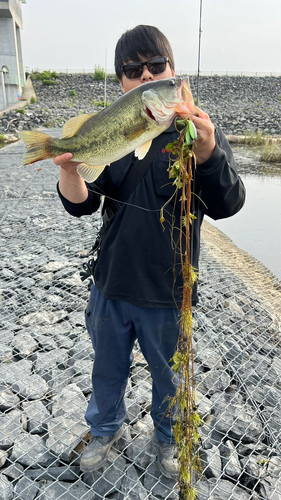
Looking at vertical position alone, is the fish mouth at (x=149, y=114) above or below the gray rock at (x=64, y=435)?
above

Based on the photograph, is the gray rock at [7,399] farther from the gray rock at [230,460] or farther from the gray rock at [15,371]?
the gray rock at [230,460]

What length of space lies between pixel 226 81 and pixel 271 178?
3645 centimetres

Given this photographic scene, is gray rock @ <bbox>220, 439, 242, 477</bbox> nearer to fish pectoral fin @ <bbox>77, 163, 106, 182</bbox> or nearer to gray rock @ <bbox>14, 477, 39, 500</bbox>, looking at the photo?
gray rock @ <bbox>14, 477, 39, 500</bbox>

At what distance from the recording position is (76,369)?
3318mm

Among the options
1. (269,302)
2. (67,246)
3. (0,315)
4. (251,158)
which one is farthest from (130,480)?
(251,158)

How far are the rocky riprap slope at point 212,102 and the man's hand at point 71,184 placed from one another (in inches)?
751

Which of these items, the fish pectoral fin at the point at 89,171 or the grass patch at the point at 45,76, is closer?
the fish pectoral fin at the point at 89,171

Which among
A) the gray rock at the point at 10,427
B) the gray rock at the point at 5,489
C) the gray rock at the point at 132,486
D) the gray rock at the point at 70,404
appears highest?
the gray rock at the point at 5,489

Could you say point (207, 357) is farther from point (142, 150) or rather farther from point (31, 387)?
point (142, 150)

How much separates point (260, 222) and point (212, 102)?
30.4 m

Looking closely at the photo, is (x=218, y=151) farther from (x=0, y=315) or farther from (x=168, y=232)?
(x=0, y=315)

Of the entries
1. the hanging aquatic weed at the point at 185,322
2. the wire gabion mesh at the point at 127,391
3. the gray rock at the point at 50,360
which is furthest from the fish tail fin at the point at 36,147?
the gray rock at the point at 50,360

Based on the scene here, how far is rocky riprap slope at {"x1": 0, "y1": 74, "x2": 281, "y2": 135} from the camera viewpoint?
77.4ft

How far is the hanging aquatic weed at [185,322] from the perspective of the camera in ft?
5.17
